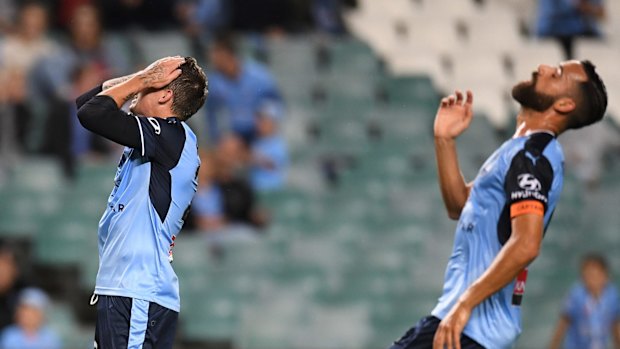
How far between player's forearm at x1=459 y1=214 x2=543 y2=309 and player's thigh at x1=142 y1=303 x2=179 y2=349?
1.15 m

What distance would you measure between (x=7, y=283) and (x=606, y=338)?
17.0ft

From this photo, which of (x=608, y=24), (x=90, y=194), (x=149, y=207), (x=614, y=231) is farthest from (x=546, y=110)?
(x=608, y=24)

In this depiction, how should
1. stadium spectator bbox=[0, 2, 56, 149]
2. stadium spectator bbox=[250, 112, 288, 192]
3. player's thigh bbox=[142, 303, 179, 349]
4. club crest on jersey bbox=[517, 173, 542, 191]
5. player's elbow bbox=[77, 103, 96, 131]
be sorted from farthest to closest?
stadium spectator bbox=[250, 112, 288, 192]
stadium spectator bbox=[0, 2, 56, 149]
club crest on jersey bbox=[517, 173, 542, 191]
player's thigh bbox=[142, 303, 179, 349]
player's elbow bbox=[77, 103, 96, 131]

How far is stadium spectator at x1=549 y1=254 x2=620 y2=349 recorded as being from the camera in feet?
32.3

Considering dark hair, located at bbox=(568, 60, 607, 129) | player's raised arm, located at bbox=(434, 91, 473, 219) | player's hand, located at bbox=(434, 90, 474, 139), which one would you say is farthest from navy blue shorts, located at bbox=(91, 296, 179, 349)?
dark hair, located at bbox=(568, 60, 607, 129)

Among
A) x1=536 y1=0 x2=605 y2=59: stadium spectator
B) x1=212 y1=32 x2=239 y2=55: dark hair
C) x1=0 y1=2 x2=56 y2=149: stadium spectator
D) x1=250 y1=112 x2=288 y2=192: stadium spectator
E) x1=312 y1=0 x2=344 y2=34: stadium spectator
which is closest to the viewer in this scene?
x1=0 y1=2 x2=56 y2=149: stadium spectator

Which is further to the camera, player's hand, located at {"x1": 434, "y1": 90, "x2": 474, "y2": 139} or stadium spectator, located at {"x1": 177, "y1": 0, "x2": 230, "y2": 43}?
stadium spectator, located at {"x1": 177, "y1": 0, "x2": 230, "y2": 43}

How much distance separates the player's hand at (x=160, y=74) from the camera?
170 inches

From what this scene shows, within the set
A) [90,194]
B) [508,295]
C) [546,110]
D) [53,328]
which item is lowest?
[508,295]

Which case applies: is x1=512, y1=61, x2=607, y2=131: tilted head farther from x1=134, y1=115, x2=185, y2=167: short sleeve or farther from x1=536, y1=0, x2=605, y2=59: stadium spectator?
x1=536, y1=0, x2=605, y2=59: stadium spectator

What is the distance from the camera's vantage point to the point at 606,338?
33.1 feet

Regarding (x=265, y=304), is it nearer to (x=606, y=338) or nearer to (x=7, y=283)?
(x=7, y=283)

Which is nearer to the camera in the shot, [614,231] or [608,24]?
[614,231]

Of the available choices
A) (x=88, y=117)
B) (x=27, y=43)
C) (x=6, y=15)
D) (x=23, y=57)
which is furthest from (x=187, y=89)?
(x=6, y=15)
